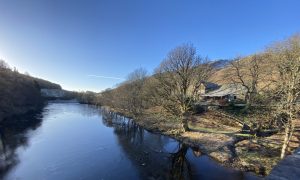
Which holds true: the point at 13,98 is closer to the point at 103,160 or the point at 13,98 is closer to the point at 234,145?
the point at 103,160

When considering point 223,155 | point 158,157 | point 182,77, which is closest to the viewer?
point 223,155

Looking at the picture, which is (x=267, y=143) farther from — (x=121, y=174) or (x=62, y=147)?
(x=62, y=147)

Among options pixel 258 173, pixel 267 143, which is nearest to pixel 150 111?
pixel 267 143

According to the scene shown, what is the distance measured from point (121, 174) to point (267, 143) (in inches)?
640

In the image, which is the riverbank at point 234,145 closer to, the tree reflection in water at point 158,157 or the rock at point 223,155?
the rock at point 223,155

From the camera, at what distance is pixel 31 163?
17062 mm

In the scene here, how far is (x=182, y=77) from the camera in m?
27.7

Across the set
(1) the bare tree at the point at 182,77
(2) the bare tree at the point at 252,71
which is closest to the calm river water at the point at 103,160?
(1) the bare tree at the point at 182,77

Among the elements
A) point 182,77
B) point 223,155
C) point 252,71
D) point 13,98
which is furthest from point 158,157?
point 13,98

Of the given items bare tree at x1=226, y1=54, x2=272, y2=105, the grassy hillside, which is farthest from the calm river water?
the grassy hillside

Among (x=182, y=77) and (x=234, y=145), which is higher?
(x=182, y=77)

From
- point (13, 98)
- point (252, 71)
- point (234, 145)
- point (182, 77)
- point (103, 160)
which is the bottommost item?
point (103, 160)

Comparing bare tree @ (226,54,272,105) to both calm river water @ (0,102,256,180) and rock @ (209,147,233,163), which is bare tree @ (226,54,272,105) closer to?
rock @ (209,147,233,163)

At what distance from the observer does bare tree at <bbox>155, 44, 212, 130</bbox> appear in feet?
90.6
